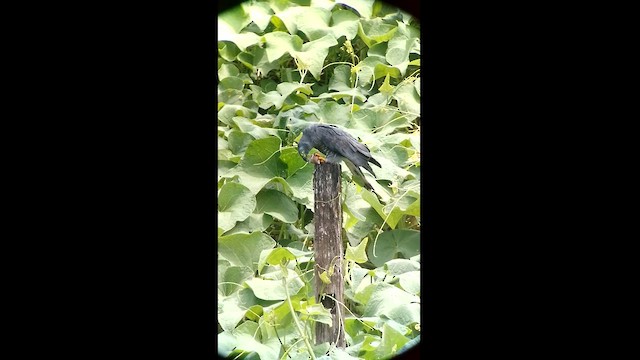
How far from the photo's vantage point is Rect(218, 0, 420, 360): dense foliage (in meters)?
2.06

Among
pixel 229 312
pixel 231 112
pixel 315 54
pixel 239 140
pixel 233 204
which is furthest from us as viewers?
pixel 315 54

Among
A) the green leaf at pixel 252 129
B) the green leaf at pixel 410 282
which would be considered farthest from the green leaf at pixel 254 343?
the green leaf at pixel 252 129

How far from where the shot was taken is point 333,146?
6.77ft

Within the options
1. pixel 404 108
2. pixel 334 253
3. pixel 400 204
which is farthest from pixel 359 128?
pixel 334 253

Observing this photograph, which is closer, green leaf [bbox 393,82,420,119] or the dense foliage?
the dense foliage

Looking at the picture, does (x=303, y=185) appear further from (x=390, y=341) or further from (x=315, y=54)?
(x=390, y=341)

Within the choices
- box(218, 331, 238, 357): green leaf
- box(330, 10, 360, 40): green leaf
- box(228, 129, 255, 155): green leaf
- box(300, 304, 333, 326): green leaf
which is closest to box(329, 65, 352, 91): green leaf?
box(330, 10, 360, 40): green leaf

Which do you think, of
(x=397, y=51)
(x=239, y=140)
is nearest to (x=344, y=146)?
(x=239, y=140)

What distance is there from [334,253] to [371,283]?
0.29m

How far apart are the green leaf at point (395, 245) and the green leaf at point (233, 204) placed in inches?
17.2

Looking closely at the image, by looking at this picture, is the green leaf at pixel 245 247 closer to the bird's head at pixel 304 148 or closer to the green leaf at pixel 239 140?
the bird's head at pixel 304 148

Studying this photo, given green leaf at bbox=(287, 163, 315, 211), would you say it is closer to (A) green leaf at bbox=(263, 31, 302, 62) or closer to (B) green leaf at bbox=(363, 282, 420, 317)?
(B) green leaf at bbox=(363, 282, 420, 317)

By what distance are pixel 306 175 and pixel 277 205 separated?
141 millimetres

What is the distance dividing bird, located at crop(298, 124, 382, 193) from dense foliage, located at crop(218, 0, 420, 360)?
0.74 ft
